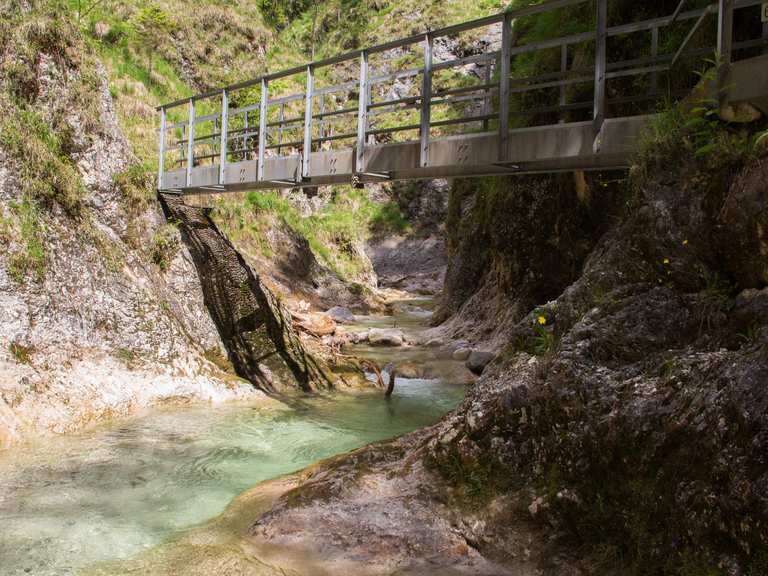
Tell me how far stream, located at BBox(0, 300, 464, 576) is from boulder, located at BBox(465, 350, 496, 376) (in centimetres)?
158

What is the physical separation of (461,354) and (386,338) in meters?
3.21

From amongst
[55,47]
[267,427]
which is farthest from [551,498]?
[55,47]

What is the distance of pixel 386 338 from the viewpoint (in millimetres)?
16422

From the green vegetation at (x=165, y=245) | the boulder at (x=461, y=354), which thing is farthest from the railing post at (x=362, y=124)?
the boulder at (x=461, y=354)

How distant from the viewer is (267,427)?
863cm

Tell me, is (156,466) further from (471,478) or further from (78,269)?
(471,478)

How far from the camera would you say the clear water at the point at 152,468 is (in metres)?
4.89

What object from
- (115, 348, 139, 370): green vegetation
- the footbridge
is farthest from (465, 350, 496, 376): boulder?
(115, 348, 139, 370): green vegetation

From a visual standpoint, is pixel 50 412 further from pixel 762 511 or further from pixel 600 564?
pixel 762 511

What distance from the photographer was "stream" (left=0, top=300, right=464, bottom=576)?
4.91 meters

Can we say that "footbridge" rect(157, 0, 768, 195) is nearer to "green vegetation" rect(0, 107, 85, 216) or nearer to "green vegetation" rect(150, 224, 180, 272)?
"green vegetation" rect(150, 224, 180, 272)

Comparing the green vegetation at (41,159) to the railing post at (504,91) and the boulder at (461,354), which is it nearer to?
the railing post at (504,91)

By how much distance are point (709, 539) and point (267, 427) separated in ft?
20.8

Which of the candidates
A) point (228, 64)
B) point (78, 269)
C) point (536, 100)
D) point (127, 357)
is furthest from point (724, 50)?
point (228, 64)
